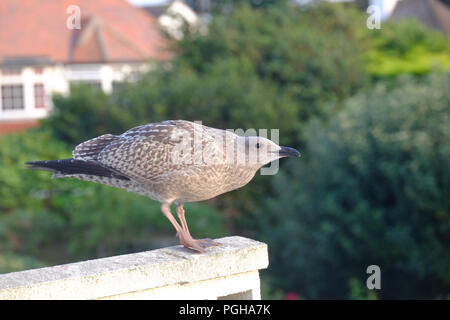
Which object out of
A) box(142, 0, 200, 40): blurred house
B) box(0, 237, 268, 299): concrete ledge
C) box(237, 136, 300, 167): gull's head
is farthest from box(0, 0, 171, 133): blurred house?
box(237, 136, 300, 167): gull's head

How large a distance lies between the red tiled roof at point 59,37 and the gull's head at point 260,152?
2546 cm

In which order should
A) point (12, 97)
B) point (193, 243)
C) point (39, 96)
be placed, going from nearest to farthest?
point (193, 243) → point (12, 97) → point (39, 96)

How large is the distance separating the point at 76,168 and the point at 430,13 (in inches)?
1359

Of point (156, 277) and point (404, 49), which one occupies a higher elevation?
point (404, 49)

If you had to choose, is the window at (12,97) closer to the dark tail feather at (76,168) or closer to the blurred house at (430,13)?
the blurred house at (430,13)

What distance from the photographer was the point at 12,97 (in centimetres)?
2841

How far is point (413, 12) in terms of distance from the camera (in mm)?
37094

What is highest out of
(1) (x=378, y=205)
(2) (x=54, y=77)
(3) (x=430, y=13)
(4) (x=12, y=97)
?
(3) (x=430, y=13)

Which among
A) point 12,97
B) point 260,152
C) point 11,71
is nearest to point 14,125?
point 12,97

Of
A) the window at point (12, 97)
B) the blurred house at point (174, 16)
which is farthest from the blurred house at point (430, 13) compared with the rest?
the window at point (12, 97)

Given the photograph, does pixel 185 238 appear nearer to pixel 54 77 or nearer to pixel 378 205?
pixel 378 205

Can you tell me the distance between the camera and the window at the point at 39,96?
28394 mm
